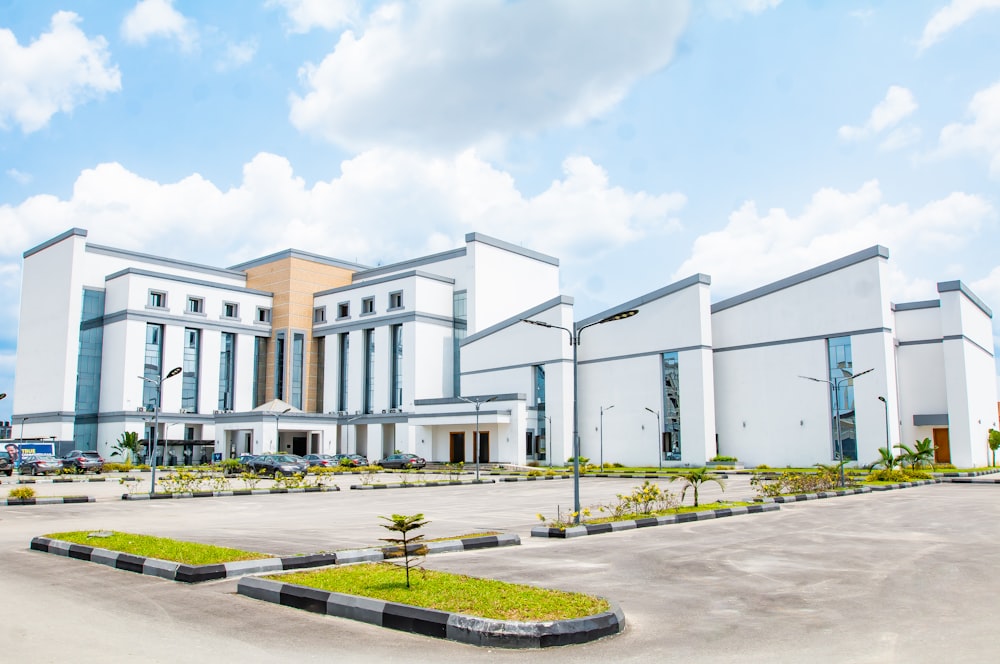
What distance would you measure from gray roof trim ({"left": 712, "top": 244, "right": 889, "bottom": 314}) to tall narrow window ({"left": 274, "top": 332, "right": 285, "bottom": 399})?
4113 cm

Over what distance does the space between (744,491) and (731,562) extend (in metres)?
19.5

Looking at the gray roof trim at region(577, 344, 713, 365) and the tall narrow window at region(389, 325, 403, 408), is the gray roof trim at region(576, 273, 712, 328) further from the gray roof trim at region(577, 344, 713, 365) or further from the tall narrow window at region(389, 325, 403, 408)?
the tall narrow window at region(389, 325, 403, 408)

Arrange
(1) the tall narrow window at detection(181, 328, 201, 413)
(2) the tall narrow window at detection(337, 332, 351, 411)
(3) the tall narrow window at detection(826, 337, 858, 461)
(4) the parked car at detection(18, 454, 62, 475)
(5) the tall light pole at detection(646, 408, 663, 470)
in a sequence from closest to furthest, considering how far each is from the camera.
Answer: (4) the parked car at detection(18, 454, 62, 475) → (3) the tall narrow window at detection(826, 337, 858, 461) → (5) the tall light pole at detection(646, 408, 663, 470) → (1) the tall narrow window at detection(181, 328, 201, 413) → (2) the tall narrow window at detection(337, 332, 351, 411)

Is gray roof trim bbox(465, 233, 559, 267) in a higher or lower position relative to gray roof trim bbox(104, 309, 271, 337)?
higher

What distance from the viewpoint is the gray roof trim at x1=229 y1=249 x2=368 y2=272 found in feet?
244

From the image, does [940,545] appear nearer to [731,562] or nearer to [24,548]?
[731,562]

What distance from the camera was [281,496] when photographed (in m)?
30.2

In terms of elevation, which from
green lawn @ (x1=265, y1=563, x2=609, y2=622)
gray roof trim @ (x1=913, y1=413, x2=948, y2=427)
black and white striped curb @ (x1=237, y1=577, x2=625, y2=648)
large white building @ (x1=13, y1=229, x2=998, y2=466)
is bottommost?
black and white striped curb @ (x1=237, y1=577, x2=625, y2=648)

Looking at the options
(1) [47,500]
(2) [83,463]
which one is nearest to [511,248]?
(2) [83,463]

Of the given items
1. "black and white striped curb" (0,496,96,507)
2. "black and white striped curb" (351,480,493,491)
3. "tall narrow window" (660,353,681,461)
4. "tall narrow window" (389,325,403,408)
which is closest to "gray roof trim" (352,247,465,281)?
"tall narrow window" (389,325,403,408)

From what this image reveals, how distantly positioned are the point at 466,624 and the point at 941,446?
169ft

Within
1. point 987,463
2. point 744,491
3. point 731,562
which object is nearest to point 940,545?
point 731,562

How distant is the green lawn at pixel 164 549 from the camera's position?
11.1 metres

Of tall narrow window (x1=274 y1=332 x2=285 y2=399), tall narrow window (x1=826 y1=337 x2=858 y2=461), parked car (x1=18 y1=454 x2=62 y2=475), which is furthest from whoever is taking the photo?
tall narrow window (x1=274 y1=332 x2=285 y2=399)
